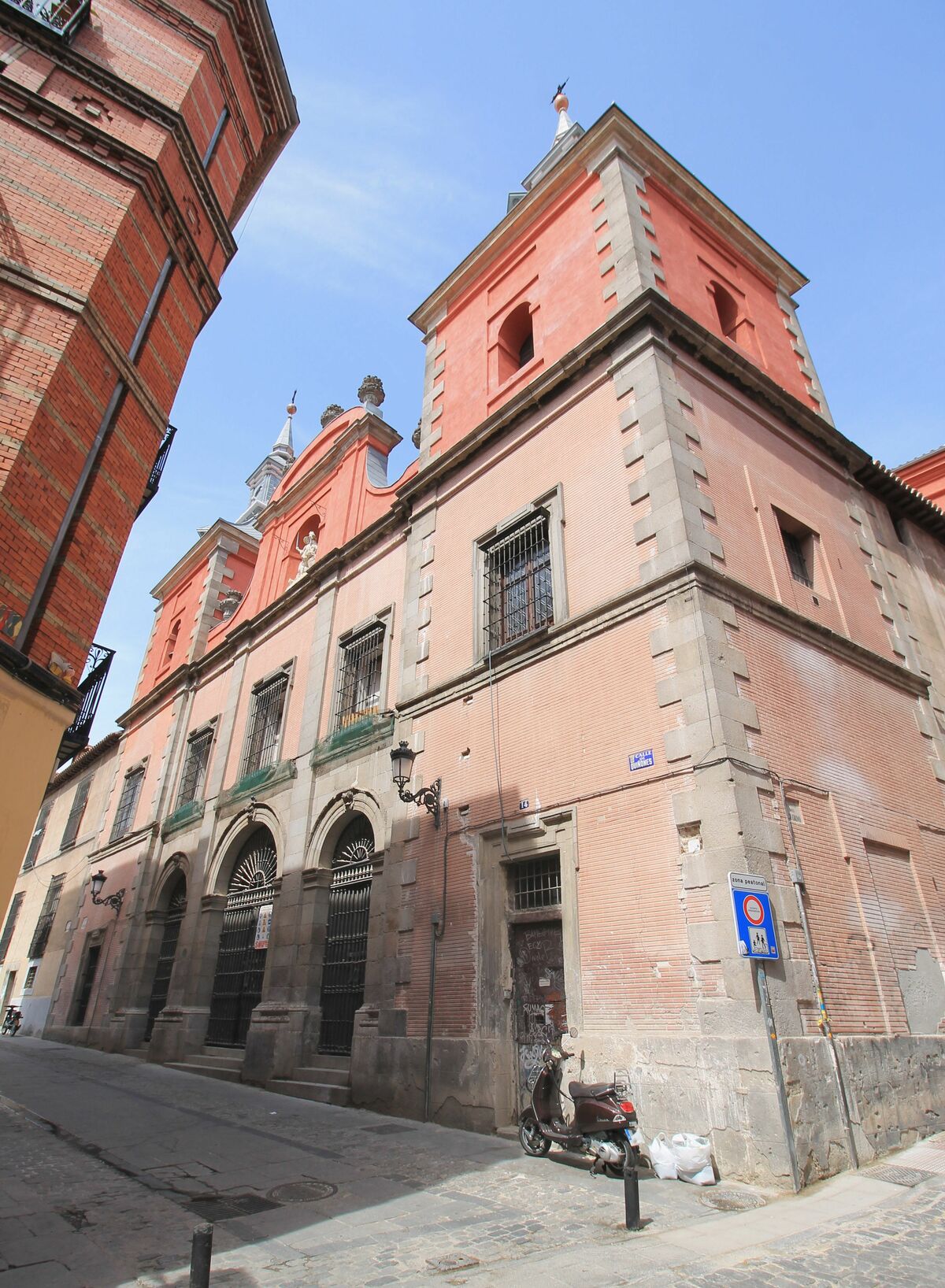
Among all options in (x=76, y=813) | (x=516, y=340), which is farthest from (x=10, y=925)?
(x=516, y=340)

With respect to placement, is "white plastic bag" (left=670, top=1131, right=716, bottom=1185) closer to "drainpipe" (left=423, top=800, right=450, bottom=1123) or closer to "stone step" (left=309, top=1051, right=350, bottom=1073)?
"drainpipe" (left=423, top=800, right=450, bottom=1123)

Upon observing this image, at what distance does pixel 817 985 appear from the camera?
6.79m

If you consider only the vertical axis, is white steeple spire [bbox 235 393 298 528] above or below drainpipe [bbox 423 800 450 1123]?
above

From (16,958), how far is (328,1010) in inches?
757

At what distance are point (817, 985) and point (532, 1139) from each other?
2.95m

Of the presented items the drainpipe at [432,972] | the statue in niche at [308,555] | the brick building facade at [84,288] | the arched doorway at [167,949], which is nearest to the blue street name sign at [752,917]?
the drainpipe at [432,972]

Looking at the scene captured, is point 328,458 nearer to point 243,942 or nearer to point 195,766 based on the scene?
point 195,766

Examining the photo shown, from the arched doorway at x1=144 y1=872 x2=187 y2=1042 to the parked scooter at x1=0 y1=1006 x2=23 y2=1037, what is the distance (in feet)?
29.3

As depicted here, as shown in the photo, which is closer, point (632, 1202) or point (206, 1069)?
point (632, 1202)

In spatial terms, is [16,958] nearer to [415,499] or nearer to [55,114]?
[415,499]

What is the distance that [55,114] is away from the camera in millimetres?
7973

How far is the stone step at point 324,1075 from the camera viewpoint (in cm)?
1045

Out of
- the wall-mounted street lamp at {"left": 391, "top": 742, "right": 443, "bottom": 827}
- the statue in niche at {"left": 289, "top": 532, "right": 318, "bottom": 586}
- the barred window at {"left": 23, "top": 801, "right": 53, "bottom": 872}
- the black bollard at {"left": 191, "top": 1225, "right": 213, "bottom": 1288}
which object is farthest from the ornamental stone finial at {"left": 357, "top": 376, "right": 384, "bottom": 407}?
the barred window at {"left": 23, "top": 801, "right": 53, "bottom": 872}

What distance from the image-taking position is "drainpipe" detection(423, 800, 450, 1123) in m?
8.80
